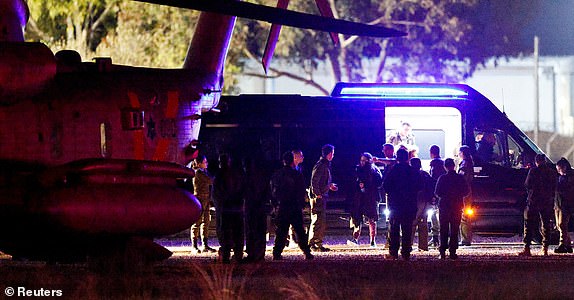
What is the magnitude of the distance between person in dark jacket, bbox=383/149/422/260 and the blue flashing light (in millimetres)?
4085

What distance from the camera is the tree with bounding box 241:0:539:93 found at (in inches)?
1763

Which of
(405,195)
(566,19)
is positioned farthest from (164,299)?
(566,19)

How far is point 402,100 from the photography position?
76.7 feet

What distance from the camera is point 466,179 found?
21391mm

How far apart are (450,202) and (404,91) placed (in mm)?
4491

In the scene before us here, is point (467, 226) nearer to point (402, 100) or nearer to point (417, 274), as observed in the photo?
point (402, 100)

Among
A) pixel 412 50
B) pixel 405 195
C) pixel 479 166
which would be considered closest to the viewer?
pixel 405 195

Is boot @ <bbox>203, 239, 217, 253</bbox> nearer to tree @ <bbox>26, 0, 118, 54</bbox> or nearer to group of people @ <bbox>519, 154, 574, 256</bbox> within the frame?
group of people @ <bbox>519, 154, 574, 256</bbox>

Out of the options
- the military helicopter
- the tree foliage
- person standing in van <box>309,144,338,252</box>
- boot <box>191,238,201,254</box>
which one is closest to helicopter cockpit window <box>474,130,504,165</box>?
person standing in van <box>309,144,338,252</box>

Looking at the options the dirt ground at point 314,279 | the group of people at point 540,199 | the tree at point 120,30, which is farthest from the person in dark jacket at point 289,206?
the tree at point 120,30

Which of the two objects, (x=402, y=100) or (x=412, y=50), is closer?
(x=402, y=100)

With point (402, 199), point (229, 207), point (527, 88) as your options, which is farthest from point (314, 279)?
point (527, 88)

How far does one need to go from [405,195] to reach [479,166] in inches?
166

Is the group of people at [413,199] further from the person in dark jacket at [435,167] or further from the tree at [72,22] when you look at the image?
the tree at [72,22]
